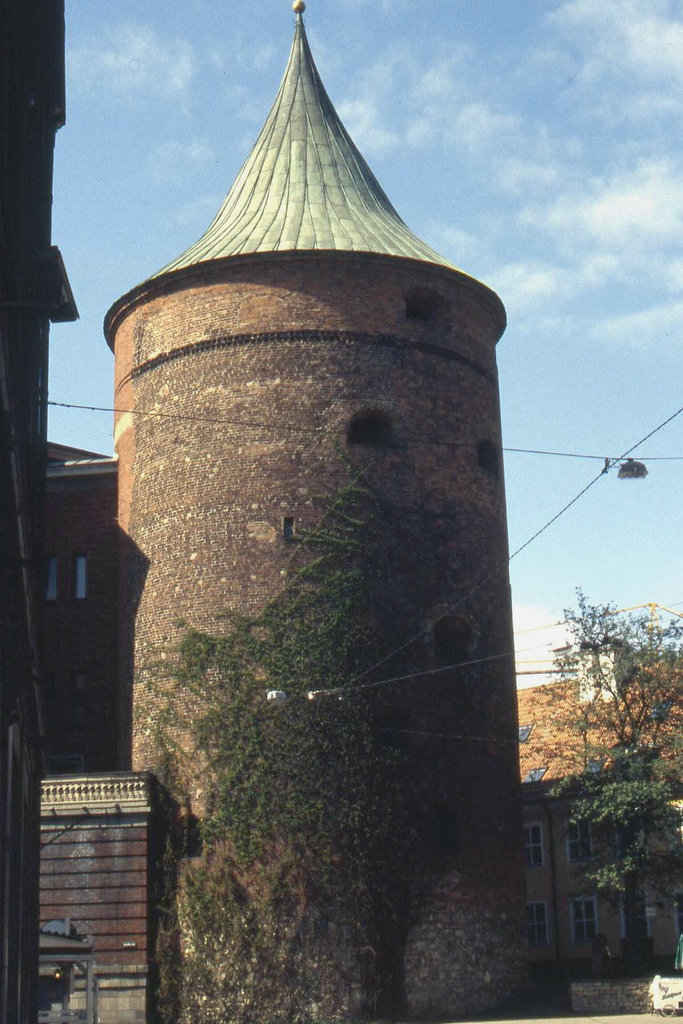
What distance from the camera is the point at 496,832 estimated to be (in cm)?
2514

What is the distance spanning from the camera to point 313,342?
83.8 feet

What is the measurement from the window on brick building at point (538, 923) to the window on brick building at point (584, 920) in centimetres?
90

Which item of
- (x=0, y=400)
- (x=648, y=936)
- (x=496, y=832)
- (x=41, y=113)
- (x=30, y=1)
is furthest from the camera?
(x=648, y=936)

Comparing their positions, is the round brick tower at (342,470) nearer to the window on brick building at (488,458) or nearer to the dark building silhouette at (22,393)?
the window on brick building at (488,458)

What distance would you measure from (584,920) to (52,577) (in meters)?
16.5

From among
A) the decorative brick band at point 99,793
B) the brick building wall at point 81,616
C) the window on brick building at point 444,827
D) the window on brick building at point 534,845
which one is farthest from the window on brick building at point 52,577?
the window on brick building at point 534,845

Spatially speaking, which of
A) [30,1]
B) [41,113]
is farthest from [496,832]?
[30,1]

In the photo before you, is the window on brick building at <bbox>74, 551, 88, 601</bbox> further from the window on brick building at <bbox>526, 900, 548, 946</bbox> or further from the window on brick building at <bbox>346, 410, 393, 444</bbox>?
the window on brick building at <bbox>526, 900, 548, 946</bbox>

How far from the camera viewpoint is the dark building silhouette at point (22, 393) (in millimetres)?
10008

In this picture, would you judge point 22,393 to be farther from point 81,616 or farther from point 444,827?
point 81,616

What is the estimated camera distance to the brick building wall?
26609 mm

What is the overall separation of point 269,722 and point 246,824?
1590 mm

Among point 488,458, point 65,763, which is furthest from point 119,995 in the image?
point 488,458

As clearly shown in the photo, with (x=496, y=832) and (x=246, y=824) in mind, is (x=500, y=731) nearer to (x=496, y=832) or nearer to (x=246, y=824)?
(x=496, y=832)
